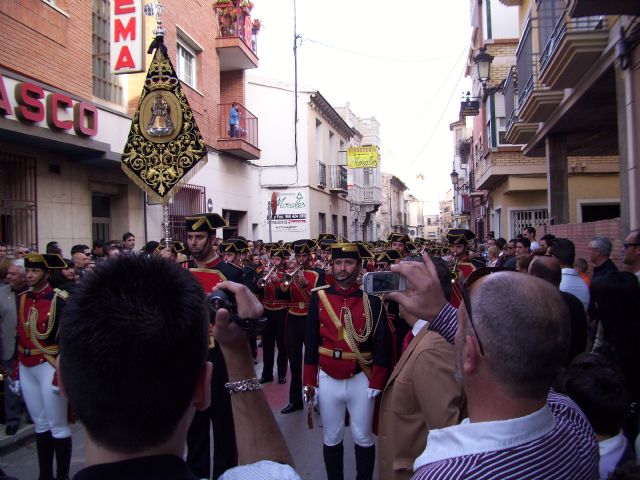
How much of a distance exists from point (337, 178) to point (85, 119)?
73.0 feet

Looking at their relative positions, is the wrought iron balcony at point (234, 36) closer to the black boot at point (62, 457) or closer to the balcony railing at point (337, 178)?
the balcony railing at point (337, 178)

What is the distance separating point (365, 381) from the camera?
14.1 ft

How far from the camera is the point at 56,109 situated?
881cm

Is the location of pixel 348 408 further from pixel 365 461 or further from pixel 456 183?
pixel 456 183

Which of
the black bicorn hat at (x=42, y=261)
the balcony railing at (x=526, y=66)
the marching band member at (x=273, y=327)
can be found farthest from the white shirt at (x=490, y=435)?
the balcony railing at (x=526, y=66)

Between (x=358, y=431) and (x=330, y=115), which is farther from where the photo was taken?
(x=330, y=115)

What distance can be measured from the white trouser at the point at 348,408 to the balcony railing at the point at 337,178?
2620 cm

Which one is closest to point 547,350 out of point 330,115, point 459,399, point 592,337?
point 459,399

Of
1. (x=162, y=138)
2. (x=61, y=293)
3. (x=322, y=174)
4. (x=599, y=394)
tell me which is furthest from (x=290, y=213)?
(x=599, y=394)

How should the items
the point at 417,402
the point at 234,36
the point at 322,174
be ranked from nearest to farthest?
the point at 417,402 → the point at 234,36 → the point at 322,174

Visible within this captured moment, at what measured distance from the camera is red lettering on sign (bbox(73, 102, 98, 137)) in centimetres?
938

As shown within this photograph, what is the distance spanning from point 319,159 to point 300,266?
64.5 feet

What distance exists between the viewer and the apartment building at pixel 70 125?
27.7 ft

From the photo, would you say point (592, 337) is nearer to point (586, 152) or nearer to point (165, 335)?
point (165, 335)
